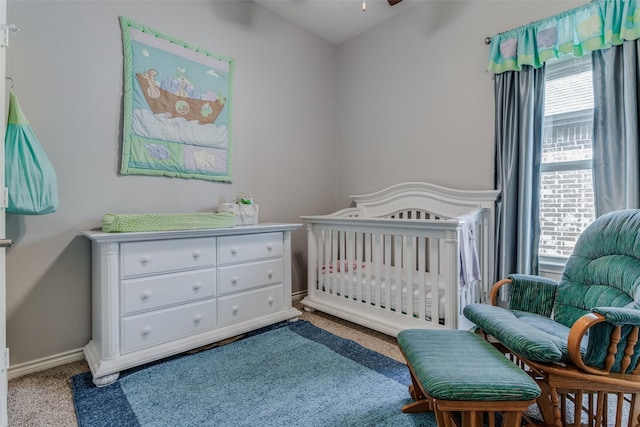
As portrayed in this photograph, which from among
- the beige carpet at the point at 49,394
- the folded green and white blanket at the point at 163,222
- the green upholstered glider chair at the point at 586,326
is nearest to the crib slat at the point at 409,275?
the beige carpet at the point at 49,394

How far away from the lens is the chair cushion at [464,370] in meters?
1.01

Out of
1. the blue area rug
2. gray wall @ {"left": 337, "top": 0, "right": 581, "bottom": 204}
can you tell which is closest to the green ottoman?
the blue area rug

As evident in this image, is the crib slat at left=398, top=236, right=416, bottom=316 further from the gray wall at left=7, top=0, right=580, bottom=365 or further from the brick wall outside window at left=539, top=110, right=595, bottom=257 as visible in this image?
the brick wall outside window at left=539, top=110, right=595, bottom=257

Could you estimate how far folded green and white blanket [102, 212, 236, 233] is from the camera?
174 centimetres

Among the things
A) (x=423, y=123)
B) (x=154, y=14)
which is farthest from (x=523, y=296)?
(x=154, y=14)

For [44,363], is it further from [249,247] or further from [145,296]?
[249,247]

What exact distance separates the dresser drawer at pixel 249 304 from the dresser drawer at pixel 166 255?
0.30 metres

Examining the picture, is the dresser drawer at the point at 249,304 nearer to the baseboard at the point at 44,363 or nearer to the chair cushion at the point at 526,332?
the baseboard at the point at 44,363

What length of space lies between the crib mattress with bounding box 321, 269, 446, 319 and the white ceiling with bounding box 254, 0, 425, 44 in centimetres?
228

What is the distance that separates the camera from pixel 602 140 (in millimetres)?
1865

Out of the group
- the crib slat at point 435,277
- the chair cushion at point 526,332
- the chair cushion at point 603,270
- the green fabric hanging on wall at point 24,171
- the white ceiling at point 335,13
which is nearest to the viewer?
the chair cushion at point 526,332

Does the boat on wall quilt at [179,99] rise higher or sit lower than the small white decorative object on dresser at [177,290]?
higher

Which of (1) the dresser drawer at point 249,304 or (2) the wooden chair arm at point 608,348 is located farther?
(1) the dresser drawer at point 249,304

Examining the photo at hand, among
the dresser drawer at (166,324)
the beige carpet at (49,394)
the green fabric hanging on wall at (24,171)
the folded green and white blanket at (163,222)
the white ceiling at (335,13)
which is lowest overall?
the beige carpet at (49,394)
